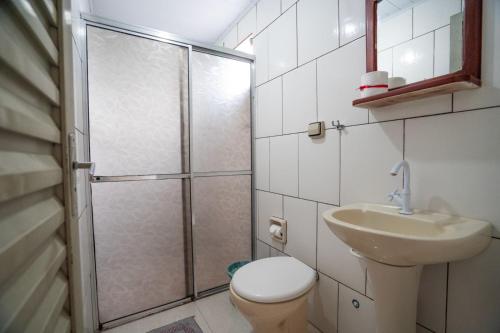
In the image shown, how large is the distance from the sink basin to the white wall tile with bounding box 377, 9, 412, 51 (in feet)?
2.30

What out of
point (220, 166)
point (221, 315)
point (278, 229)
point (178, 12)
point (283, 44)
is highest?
point (178, 12)

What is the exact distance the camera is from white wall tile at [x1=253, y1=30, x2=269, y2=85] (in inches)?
68.0

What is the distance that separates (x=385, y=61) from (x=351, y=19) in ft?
1.00

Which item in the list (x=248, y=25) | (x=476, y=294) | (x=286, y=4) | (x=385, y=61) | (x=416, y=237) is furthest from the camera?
(x=248, y=25)

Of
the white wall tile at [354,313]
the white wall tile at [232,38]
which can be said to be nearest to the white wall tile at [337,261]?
the white wall tile at [354,313]

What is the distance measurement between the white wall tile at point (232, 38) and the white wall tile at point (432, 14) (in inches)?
61.5

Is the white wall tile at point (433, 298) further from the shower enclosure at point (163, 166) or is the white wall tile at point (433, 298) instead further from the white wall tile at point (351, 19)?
the shower enclosure at point (163, 166)

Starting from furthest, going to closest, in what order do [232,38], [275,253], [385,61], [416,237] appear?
1. [232,38]
2. [275,253]
3. [385,61]
4. [416,237]

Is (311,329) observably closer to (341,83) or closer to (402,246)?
(402,246)

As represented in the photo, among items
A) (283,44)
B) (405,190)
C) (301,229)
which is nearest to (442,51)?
(405,190)

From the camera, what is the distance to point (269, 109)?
5.59 ft

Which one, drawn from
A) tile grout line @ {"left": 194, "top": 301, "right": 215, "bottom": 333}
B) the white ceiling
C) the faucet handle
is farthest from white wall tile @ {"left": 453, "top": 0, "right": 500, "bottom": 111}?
tile grout line @ {"left": 194, "top": 301, "right": 215, "bottom": 333}

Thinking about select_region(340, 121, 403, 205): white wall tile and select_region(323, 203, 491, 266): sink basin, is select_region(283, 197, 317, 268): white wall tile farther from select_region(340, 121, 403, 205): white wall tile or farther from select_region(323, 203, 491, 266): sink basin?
select_region(323, 203, 491, 266): sink basin

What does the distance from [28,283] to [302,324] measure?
4.17 feet
